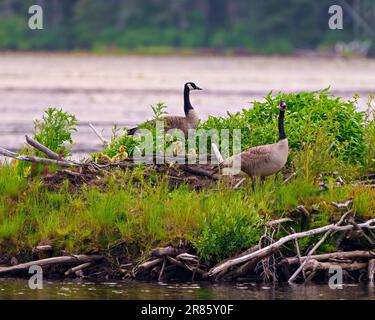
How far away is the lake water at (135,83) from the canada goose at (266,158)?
480 inches

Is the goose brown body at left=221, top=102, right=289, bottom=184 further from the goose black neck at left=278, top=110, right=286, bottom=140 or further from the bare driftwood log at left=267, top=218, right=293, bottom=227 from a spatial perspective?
the bare driftwood log at left=267, top=218, right=293, bottom=227

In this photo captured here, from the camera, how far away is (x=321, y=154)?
45.3 ft

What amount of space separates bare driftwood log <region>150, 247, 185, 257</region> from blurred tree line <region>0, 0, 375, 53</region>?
209ft

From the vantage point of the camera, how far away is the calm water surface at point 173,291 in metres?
12.4

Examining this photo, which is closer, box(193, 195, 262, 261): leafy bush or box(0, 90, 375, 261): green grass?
box(193, 195, 262, 261): leafy bush

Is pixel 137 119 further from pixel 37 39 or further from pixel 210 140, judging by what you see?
pixel 37 39

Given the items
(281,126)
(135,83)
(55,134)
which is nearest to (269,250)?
(281,126)

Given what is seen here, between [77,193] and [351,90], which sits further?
[351,90]

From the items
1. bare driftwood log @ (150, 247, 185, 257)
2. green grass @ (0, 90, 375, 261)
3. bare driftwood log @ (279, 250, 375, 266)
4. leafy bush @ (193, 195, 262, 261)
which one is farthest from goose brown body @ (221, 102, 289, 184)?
bare driftwood log @ (150, 247, 185, 257)

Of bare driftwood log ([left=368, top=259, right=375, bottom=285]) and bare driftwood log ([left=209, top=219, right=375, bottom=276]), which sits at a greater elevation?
bare driftwood log ([left=209, top=219, right=375, bottom=276])

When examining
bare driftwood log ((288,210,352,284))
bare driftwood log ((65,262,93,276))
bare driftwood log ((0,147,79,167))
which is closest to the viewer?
bare driftwood log ((288,210,352,284))

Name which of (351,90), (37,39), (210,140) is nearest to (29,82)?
(351,90)

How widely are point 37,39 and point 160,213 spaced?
226ft

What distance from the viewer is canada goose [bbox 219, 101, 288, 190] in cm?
1347
